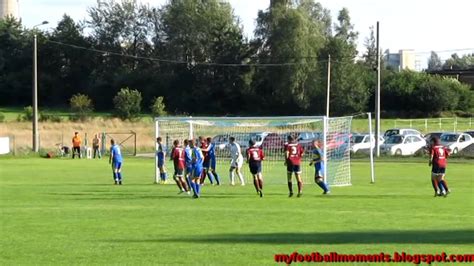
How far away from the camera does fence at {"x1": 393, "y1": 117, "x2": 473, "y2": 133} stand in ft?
269

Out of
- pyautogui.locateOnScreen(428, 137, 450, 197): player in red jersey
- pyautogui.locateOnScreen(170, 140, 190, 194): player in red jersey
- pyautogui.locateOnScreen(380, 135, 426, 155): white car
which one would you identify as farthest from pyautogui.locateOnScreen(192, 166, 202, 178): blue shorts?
pyautogui.locateOnScreen(380, 135, 426, 155): white car

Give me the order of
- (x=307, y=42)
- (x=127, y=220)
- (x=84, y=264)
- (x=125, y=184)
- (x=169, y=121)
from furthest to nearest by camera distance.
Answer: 1. (x=307, y=42)
2. (x=169, y=121)
3. (x=125, y=184)
4. (x=127, y=220)
5. (x=84, y=264)

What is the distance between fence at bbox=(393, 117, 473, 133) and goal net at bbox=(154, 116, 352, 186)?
3982 cm

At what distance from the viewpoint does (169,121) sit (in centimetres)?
3816

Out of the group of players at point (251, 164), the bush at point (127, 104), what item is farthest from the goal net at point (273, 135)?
the bush at point (127, 104)

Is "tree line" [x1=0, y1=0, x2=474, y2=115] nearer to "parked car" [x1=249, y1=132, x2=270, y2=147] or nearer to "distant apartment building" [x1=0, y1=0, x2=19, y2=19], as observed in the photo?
"distant apartment building" [x1=0, y1=0, x2=19, y2=19]

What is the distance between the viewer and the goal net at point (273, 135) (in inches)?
1399

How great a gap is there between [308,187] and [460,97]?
226 feet

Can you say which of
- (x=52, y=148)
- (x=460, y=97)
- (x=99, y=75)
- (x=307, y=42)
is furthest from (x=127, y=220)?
(x=99, y=75)

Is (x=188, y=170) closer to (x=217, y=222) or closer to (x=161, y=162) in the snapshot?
(x=161, y=162)

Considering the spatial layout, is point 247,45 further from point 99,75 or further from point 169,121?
point 169,121

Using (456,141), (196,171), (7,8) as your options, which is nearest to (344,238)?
(196,171)

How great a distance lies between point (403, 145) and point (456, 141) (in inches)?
137

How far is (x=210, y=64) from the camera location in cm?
10488
